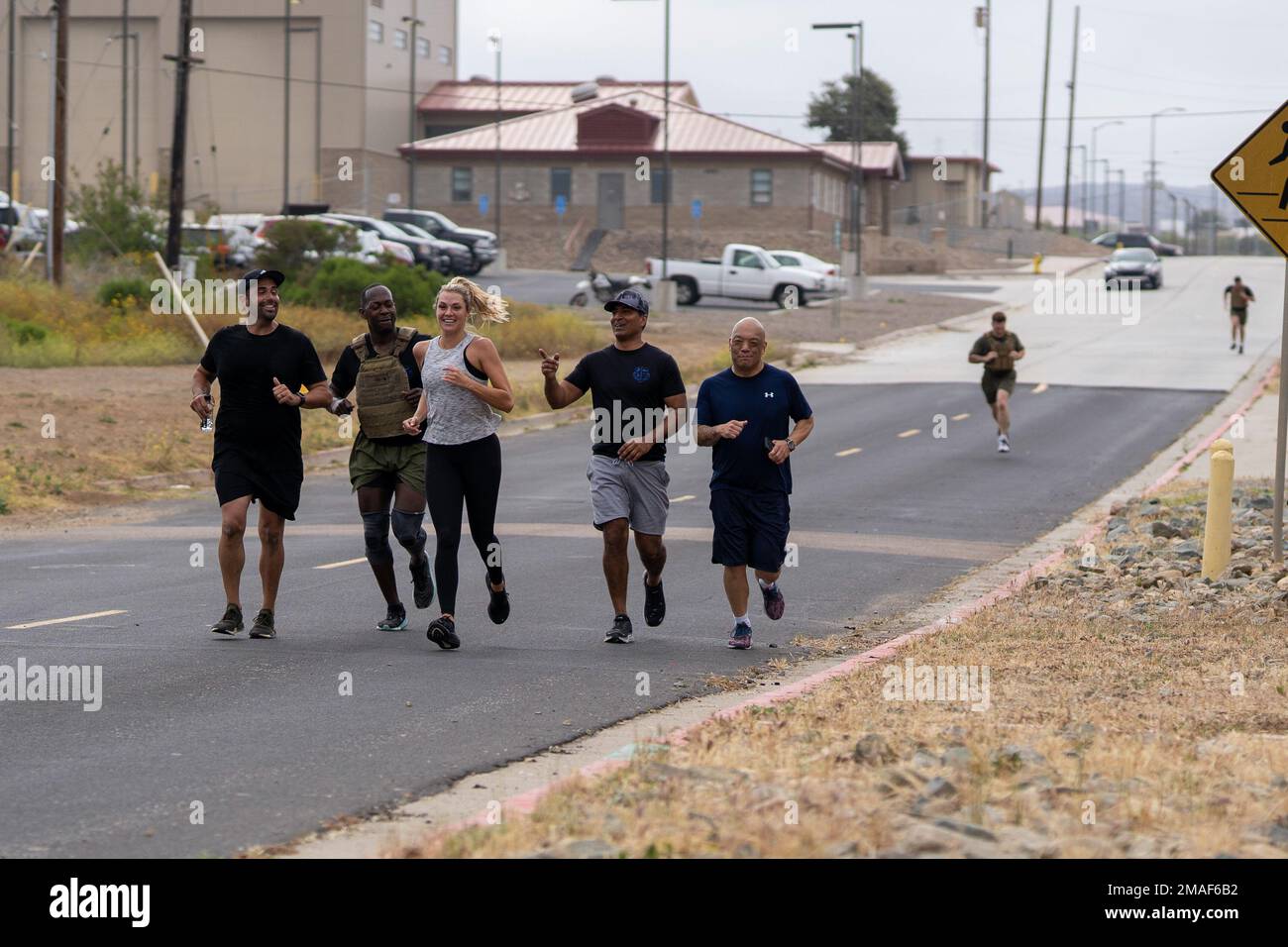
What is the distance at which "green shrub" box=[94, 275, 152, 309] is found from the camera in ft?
108

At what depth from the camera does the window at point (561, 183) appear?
71750 mm

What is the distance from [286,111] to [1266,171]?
57.6 metres

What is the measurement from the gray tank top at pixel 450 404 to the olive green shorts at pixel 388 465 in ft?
1.60

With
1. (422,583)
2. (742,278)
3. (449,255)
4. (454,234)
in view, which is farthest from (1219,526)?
(454,234)

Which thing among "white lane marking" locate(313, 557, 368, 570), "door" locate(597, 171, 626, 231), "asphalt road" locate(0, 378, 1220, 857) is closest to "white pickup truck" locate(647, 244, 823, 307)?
"door" locate(597, 171, 626, 231)

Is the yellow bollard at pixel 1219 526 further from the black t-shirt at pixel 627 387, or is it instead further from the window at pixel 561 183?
the window at pixel 561 183

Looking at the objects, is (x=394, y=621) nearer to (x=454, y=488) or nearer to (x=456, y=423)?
(x=454, y=488)

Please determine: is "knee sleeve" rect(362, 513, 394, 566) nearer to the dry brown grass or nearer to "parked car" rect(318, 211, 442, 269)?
the dry brown grass

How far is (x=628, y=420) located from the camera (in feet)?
33.0

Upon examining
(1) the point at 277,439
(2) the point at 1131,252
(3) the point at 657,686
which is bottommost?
(3) the point at 657,686

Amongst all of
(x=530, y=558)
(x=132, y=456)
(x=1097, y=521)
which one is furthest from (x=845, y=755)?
(x=132, y=456)

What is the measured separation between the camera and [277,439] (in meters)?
10.3
